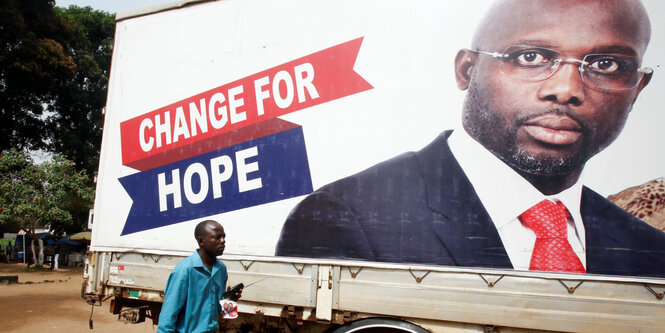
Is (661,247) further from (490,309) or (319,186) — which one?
(319,186)

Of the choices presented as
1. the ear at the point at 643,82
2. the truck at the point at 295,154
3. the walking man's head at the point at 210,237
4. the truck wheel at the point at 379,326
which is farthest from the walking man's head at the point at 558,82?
the walking man's head at the point at 210,237

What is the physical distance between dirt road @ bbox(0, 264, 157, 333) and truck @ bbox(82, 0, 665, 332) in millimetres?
3811

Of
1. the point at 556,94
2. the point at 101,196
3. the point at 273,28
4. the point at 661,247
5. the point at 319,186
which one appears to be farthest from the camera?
the point at 101,196

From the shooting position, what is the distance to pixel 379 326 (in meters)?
3.54

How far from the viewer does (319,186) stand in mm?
3838

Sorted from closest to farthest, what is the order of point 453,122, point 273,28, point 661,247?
point 661,247 → point 453,122 → point 273,28

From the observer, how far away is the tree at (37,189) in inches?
629

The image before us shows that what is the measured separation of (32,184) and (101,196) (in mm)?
14512

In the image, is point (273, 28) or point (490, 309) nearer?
point (490, 309)

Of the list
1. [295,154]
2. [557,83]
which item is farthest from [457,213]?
[295,154]

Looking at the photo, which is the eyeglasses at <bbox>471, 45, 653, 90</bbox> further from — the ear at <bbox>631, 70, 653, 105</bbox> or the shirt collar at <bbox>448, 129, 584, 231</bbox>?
the shirt collar at <bbox>448, 129, 584, 231</bbox>

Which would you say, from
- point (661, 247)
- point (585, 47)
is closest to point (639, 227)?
point (661, 247)

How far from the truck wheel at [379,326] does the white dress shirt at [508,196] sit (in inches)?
34.9

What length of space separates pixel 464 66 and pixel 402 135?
0.71m
